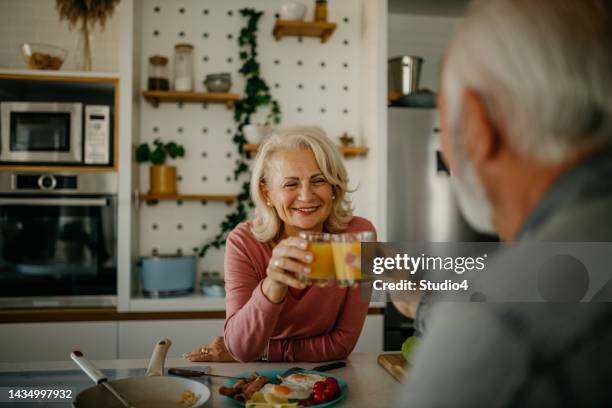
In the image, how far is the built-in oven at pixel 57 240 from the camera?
2697mm

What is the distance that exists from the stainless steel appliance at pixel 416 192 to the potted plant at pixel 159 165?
1.24 m

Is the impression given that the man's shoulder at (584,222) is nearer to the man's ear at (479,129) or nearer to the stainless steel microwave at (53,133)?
the man's ear at (479,129)

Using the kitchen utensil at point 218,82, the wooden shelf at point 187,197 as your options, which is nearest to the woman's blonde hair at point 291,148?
the wooden shelf at point 187,197

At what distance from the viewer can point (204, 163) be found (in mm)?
3240

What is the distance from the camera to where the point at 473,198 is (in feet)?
1.99

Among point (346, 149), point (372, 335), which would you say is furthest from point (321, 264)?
point (346, 149)

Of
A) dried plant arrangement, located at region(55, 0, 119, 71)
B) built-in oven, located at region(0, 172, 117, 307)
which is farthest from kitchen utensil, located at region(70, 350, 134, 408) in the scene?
dried plant arrangement, located at region(55, 0, 119, 71)

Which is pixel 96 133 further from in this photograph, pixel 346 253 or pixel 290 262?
pixel 346 253

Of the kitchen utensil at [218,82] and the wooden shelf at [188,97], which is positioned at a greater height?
the kitchen utensil at [218,82]

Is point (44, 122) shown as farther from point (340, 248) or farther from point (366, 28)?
point (340, 248)

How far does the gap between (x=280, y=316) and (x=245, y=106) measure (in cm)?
188

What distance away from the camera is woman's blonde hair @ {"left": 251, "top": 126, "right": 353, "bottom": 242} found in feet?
5.57

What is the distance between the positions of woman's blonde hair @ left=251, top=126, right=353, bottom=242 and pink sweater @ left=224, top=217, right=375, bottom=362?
0.05 metres

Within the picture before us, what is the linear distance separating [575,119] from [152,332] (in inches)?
101
